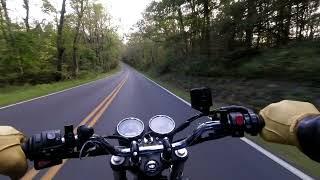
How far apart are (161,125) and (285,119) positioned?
79 centimetres

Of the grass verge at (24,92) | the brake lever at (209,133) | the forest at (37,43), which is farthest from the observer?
the forest at (37,43)

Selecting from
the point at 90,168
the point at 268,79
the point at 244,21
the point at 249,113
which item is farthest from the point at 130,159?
the point at 244,21

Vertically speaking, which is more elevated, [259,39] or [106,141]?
[259,39]

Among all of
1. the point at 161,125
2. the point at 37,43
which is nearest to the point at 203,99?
the point at 161,125

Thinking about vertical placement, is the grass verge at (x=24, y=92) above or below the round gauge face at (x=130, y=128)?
below

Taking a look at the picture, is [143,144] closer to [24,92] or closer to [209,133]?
[209,133]

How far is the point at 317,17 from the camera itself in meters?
15.8

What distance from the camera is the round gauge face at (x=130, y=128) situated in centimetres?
235

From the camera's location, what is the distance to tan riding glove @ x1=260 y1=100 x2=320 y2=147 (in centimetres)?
186

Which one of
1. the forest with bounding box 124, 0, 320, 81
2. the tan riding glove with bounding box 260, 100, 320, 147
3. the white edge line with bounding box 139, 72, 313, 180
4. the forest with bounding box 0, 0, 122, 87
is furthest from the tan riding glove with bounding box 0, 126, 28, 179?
the forest with bounding box 0, 0, 122, 87

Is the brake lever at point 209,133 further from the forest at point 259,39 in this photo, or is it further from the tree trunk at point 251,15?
the tree trunk at point 251,15

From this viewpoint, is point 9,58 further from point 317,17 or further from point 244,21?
point 317,17

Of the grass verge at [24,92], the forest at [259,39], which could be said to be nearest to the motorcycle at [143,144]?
the forest at [259,39]

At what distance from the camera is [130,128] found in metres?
2.41
